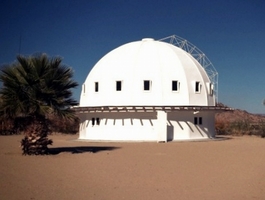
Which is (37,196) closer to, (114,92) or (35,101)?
(35,101)

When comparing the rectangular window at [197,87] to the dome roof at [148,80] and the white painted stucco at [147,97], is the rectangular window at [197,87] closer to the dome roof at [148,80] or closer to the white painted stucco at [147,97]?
the dome roof at [148,80]

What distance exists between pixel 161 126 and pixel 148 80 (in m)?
4.23

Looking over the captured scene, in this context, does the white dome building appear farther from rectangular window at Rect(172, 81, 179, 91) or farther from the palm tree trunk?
the palm tree trunk

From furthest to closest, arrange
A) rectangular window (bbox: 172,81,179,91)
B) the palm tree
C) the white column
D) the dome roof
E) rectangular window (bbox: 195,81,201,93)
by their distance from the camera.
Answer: rectangular window (bbox: 195,81,201,93)
rectangular window (bbox: 172,81,179,91)
the dome roof
the white column
the palm tree

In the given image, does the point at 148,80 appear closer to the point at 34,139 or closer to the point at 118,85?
the point at 118,85

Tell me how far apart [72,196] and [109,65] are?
2599 centimetres

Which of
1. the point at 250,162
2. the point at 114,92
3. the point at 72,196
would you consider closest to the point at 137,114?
the point at 114,92

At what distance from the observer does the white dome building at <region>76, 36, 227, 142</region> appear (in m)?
31.0

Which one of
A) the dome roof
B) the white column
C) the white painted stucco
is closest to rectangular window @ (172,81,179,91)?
the dome roof

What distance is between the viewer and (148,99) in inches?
1243

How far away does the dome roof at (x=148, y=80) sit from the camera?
104ft

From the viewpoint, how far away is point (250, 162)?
15.5 meters

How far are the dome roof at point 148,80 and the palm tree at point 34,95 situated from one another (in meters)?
13.5

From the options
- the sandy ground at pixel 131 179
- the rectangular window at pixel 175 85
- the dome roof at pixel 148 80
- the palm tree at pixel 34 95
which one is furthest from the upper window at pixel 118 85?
the sandy ground at pixel 131 179
